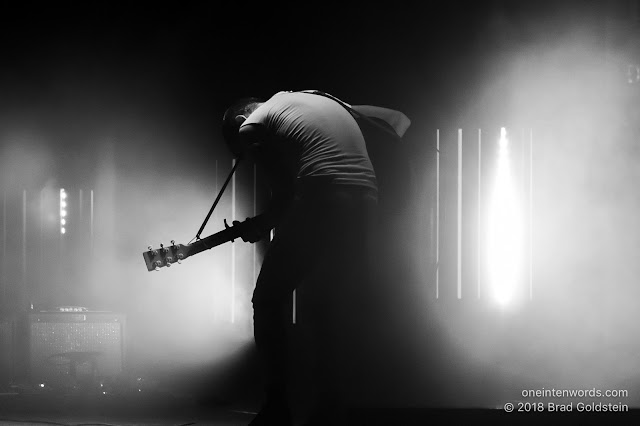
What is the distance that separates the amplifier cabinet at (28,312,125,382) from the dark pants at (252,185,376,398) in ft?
9.48

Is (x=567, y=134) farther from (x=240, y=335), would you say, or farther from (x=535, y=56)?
(x=240, y=335)

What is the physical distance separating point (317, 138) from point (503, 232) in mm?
3319

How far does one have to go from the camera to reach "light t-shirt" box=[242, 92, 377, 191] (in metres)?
2.60

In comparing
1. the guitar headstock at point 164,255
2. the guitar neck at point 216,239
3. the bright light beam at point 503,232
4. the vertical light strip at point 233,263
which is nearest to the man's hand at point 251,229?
the guitar neck at point 216,239

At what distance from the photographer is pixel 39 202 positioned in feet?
20.1

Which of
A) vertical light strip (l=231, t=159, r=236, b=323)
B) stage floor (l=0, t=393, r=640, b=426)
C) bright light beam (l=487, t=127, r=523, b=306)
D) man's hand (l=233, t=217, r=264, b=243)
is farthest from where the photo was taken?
vertical light strip (l=231, t=159, r=236, b=323)

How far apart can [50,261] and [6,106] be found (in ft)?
3.76

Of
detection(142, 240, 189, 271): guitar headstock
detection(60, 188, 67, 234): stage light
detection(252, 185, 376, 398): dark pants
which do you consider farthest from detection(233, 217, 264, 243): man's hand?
detection(60, 188, 67, 234): stage light

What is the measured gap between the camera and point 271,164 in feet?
8.81

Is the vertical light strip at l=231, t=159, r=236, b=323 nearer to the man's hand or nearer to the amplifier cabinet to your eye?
the amplifier cabinet

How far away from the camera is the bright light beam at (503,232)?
5648mm

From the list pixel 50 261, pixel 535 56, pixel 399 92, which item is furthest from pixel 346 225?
pixel 50 261

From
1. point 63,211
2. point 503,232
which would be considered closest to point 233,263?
point 63,211

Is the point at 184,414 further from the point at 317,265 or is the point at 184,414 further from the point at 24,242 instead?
the point at 24,242
